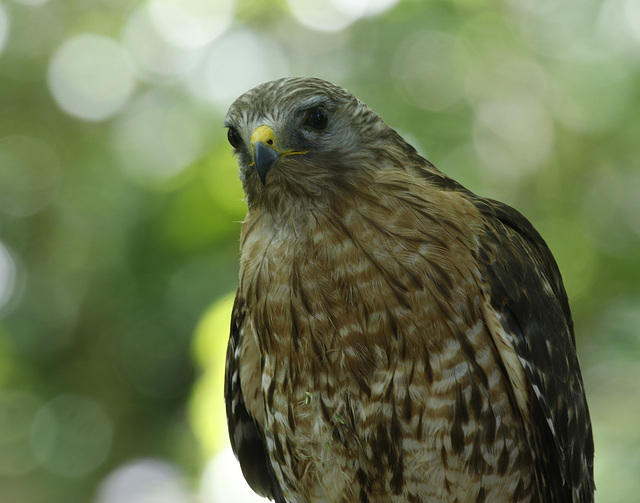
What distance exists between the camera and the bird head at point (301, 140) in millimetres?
2555

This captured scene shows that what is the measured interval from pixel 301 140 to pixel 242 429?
1481 millimetres

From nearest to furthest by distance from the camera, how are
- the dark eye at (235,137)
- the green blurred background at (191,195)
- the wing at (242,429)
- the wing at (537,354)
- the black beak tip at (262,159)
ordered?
the black beak tip at (262,159) < the wing at (537,354) < the dark eye at (235,137) < the wing at (242,429) < the green blurred background at (191,195)

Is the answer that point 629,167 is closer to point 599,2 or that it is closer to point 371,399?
point 599,2

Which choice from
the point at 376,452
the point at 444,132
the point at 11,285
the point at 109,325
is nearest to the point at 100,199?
the point at 109,325

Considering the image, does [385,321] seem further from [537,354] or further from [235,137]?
[235,137]

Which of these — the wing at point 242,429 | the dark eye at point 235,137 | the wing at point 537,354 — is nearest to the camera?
the wing at point 537,354

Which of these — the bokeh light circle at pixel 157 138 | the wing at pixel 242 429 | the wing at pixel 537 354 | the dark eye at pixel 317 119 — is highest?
the bokeh light circle at pixel 157 138

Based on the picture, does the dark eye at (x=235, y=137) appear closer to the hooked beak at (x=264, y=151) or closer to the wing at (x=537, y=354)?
the hooked beak at (x=264, y=151)

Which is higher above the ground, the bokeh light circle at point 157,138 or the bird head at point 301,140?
the bokeh light circle at point 157,138

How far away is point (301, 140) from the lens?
261 centimetres

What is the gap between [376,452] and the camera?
8.52 ft

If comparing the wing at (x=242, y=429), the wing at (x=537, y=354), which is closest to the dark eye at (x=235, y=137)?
the wing at (x=242, y=429)

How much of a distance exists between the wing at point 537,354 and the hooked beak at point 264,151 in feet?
2.87

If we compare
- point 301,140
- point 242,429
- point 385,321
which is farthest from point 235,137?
point 242,429
